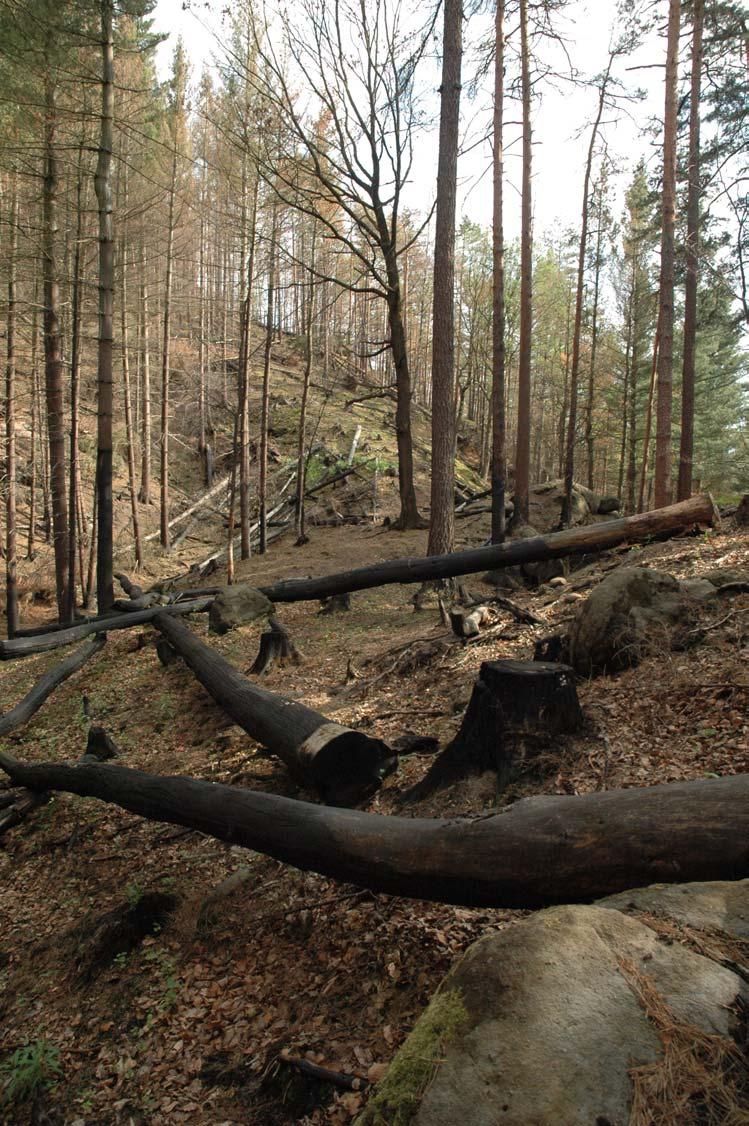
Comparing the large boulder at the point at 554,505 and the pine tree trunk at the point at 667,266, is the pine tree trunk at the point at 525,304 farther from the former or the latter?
the pine tree trunk at the point at 667,266

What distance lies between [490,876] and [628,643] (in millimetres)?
3569

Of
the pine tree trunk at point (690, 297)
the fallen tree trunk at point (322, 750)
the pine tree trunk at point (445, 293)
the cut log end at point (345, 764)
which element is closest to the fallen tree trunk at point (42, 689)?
the fallen tree trunk at point (322, 750)

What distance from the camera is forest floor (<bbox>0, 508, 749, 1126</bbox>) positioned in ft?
9.35

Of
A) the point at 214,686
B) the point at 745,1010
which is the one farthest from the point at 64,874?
the point at 745,1010

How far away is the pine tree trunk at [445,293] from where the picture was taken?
10508mm

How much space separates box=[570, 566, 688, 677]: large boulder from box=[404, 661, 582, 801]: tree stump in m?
1.34

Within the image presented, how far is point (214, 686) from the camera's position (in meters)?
7.17

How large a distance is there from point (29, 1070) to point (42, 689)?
6257mm

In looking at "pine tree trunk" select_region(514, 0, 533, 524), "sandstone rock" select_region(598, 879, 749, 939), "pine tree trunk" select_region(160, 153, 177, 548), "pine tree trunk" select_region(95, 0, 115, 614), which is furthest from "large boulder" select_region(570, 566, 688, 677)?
"pine tree trunk" select_region(160, 153, 177, 548)

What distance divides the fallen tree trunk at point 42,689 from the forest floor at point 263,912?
0.45 metres

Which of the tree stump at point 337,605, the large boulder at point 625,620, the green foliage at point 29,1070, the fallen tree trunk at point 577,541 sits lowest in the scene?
the green foliage at point 29,1070

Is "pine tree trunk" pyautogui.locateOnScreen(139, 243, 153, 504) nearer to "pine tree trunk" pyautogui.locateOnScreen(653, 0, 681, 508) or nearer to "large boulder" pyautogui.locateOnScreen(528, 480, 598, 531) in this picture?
"large boulder" pyautogui.locateOnScreen(528, 480, 598, 531)

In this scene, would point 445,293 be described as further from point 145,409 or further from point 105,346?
point 145,409

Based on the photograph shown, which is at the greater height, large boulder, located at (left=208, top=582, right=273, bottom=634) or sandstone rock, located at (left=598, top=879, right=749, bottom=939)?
sandstone rock, located at (left=598, top=879, right=749, bottom=939)
